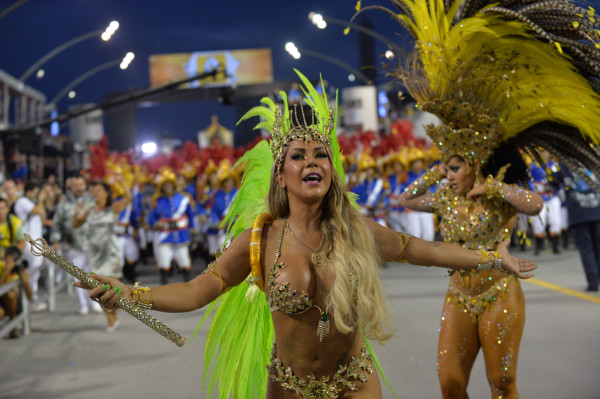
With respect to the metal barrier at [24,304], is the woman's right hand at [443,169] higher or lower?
higher

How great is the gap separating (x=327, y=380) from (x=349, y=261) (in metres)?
0.52

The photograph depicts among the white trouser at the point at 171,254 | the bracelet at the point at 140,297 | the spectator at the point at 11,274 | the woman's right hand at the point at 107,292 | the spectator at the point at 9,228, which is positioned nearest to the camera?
the woman's right hand at the point at 107,292

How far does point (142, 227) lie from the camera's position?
17969mm

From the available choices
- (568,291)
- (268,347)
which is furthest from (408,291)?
(268,347)

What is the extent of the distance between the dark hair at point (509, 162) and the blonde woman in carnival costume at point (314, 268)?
1456 mm

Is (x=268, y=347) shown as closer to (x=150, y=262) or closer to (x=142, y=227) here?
(x=142, y=227)

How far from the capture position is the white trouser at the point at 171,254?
1352cm

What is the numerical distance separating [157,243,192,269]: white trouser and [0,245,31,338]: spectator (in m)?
4.69

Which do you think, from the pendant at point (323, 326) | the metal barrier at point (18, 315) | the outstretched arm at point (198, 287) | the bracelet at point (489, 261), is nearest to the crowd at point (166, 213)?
the metal barrier at point (18, 315)

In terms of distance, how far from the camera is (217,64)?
214 ft

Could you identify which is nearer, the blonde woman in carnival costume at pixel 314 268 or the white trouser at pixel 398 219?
the blonde woman in carnival costume at pixel 314 268

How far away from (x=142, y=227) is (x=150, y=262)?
6.80 ft

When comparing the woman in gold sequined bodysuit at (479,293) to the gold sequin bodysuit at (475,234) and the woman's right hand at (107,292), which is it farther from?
the woman's right hand at (107,292)

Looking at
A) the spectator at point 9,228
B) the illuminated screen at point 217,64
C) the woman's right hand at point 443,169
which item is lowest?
the spectator at point 9,228
